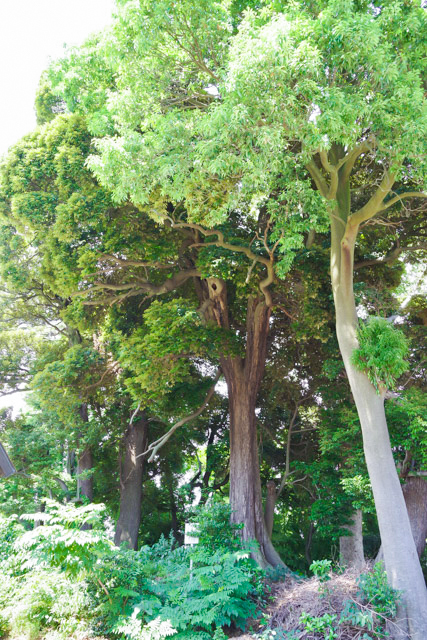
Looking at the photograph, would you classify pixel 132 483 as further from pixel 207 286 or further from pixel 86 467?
pixel 207 286

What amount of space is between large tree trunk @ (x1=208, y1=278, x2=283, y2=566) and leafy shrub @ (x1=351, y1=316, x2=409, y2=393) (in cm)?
391

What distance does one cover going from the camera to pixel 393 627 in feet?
17.8

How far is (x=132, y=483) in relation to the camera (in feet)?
43.7

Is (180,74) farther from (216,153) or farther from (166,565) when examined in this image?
(166,565)

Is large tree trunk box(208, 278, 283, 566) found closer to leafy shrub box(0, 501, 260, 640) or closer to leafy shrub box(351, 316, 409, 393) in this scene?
leafy shrub box(0, 501, 260, 640)

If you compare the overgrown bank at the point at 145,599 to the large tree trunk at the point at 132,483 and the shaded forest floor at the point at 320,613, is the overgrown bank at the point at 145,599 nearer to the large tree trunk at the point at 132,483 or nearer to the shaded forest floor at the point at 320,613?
the shaded forest floor at the point at 320,613

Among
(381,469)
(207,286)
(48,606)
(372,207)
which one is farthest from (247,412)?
(48,606)

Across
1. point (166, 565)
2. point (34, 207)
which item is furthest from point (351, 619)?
point (34, 207)

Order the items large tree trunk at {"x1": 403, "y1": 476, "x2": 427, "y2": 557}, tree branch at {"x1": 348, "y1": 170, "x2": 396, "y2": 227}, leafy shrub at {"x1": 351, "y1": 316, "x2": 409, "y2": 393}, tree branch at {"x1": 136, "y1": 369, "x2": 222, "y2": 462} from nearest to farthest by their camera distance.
A: leafy shrub at {"x1": 351, "y1": 316, "x2": 409, "y2": 393} → tree branch at {"x1": 348, "y1": 170, "x2": 396, "y2": 227} → large tree trunk at {"x1": 403, "y1": 476, "x2": 427, "y2": 557} → tree branch at {"x1": 136, "y1": 369, "x2": 222, "y2": 462}

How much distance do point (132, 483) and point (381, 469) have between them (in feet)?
29.6

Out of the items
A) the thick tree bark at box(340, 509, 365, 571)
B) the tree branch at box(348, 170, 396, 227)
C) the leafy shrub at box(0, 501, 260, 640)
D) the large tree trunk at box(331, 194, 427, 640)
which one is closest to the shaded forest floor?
the leafy shrub at box(0, 501, 260, 640)

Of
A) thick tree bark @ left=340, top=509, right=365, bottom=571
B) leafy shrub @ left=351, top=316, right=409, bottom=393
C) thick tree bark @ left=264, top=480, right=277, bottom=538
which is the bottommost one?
thick tree bark @ left=340, top=509, right=365, bottom=571

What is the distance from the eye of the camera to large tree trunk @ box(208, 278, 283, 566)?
31.1ft

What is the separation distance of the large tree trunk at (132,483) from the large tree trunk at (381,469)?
780 centimetres
